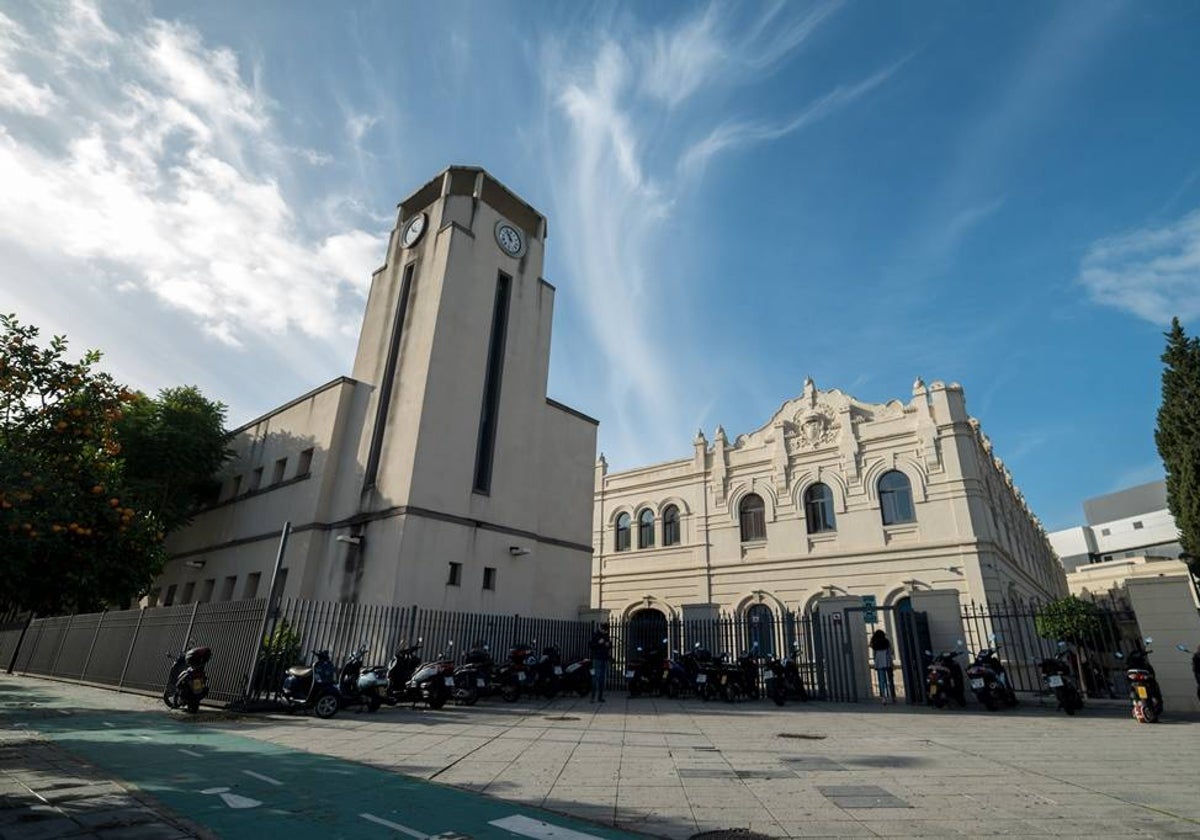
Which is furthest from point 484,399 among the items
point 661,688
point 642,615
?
point 642,615

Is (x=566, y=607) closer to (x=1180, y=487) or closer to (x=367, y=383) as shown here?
(x=367, y=383)

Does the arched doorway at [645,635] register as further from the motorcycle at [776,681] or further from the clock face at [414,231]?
the clock face at [414,231]

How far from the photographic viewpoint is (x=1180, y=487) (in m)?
20.0

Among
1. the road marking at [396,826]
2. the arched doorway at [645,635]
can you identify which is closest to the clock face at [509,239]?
the arched doorway at [645,635]

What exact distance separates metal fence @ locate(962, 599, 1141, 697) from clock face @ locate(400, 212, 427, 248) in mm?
20200

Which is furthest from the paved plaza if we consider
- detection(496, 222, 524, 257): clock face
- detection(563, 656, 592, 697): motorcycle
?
detection(496, 222, 524, 257): clock face

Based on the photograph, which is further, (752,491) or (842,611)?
(752,491)

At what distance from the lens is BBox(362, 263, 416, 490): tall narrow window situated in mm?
18781

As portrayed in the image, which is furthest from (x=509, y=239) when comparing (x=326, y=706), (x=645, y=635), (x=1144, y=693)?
(x=1144, y=693)

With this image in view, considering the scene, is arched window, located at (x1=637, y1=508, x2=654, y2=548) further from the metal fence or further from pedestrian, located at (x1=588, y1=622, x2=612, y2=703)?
pedestrian, located at (x1=588, y1=622, x2=612, y2=703)

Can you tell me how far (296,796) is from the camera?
5223mm

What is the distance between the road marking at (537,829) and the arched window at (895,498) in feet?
73.9

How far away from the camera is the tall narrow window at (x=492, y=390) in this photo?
19250 mm

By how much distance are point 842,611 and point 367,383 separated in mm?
16316
